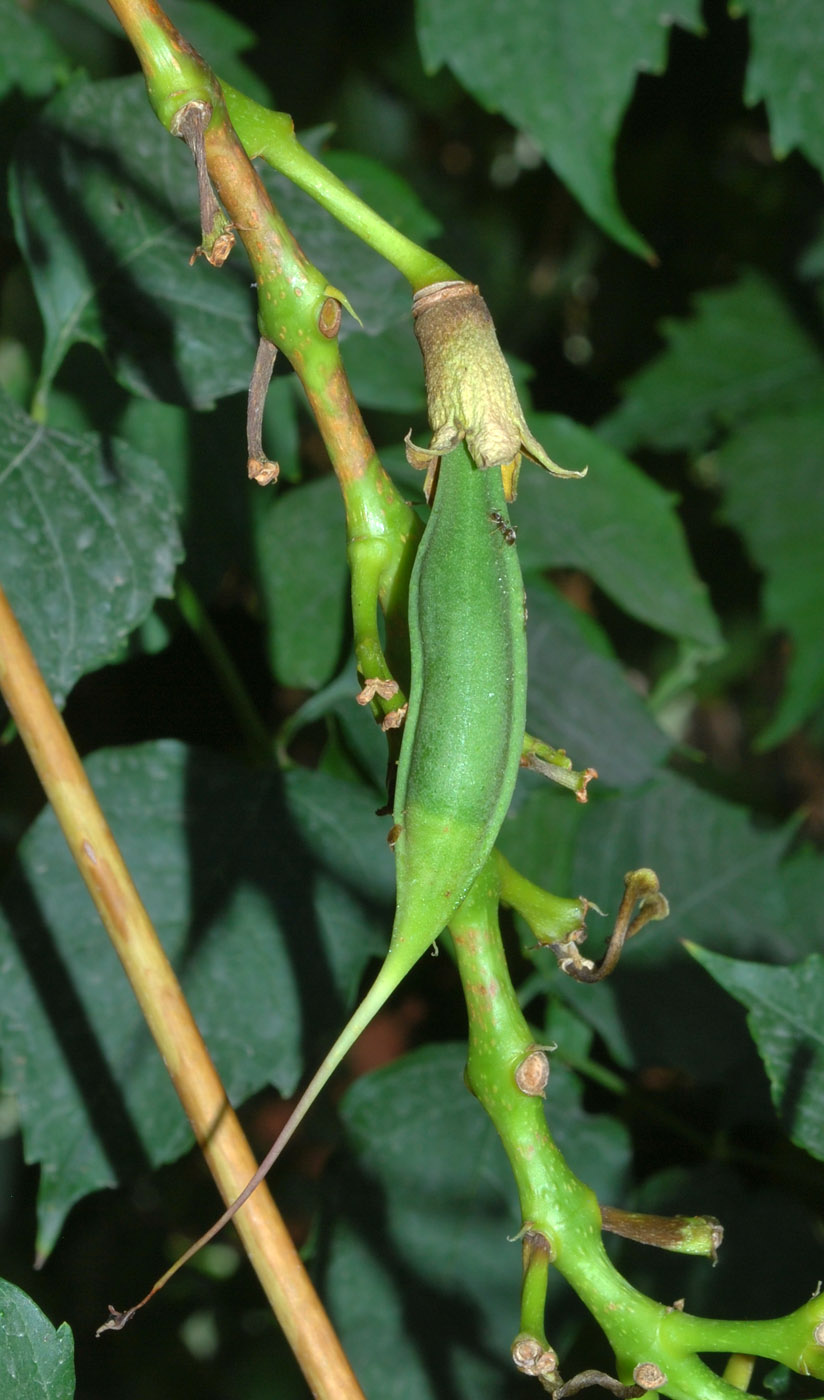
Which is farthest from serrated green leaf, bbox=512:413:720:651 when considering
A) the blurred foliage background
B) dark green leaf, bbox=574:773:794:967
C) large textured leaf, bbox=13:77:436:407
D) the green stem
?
the green stem

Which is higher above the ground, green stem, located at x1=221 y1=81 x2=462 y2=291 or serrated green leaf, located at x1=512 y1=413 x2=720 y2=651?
green stem, located at x1=221 y1=81 x2=462 y2=291

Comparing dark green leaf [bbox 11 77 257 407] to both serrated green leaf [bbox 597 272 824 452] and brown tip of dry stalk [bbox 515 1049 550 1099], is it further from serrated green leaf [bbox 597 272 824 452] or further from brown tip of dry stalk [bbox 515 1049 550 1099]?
serrated green leaf [bbox 597 272 824 452]

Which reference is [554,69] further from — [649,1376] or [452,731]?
[649,1376]

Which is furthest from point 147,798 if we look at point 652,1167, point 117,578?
point 652,1167

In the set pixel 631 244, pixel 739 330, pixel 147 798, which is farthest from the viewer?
pixel 739 330

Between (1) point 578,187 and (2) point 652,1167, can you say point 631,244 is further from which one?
(2) point 652,1167

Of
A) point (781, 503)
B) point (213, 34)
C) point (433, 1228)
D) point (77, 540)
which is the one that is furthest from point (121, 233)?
point (781, 503)

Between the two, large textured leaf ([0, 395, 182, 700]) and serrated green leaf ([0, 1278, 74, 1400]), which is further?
large textured leaf ([0, 395, 182, 700])
